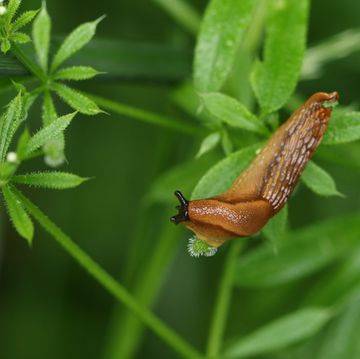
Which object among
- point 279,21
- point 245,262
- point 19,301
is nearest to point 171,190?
point 245,262

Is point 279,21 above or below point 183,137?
below

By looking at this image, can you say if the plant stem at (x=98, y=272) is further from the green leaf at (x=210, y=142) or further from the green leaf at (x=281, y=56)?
the green leaf at (x=281, y=56)

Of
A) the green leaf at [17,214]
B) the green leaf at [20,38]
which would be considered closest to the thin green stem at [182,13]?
the green leaf at [20,38]

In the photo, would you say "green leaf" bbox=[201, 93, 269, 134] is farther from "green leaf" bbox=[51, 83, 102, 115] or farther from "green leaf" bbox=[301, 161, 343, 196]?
"green leaf" bbox=[51, 83, 102, 115]

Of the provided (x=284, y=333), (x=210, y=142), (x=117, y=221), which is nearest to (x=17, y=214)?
(x=210, y=142)

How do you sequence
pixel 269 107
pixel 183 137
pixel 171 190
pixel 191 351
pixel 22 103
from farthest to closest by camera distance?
1. pixel 183 137
2. pixel 171 190
3. pixel 191 351
4. pixel 269 107
5. pixel 22 103

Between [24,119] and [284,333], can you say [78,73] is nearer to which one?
[24,119]

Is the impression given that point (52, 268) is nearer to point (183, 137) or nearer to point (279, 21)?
point (183, 137)
